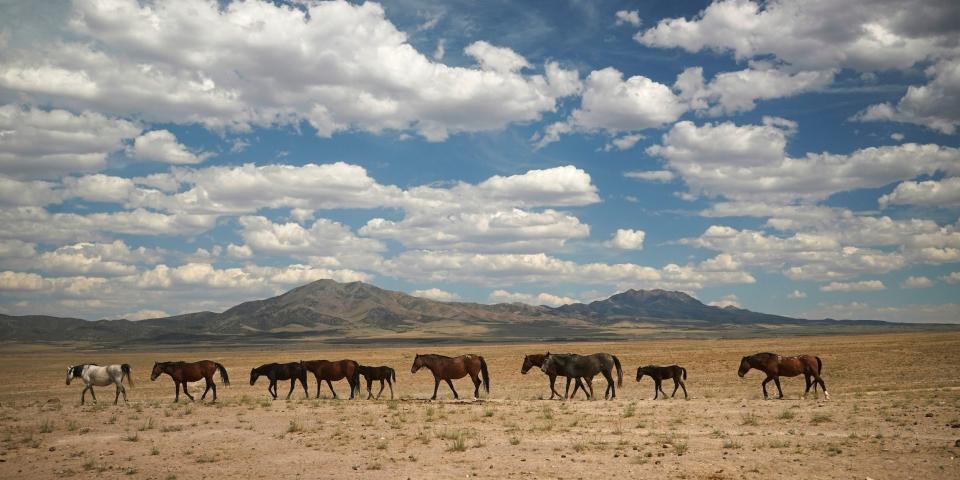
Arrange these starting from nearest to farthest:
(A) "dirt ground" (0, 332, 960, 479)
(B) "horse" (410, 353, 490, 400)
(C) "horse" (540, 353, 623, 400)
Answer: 1. (A) "dirt ground" (0, 332, 960, 479)
2. (B) "horse" (410, 353, 490, 400)
3. (C) "horse" (540, 353, 623, 400)

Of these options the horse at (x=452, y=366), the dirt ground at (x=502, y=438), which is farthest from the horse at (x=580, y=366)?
the horse at (x=452, y=366)

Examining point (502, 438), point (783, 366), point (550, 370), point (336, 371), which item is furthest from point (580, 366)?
point (336, 371)

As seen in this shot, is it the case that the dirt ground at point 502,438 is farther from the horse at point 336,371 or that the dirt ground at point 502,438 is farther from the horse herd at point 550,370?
the horse at point 336,371

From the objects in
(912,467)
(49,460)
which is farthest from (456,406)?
(912,467)

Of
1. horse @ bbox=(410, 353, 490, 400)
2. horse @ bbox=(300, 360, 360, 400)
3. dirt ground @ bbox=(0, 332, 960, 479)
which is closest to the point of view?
dirt ground @ bbox=(0, 332, 960, 479)

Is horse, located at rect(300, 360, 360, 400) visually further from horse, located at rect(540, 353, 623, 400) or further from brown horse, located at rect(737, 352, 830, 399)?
brown horse, located at rect(737, 352, 830, 399)

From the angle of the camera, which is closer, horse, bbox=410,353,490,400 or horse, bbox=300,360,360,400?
horse, bbox=410,353,490,400

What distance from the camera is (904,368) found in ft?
128

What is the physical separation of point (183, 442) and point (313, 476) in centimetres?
584

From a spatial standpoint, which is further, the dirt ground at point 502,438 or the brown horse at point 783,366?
the brown horse at point 783,366

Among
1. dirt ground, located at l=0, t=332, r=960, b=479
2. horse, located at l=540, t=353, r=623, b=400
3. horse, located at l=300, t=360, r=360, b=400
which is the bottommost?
dirt ground, located at l=0, t=332, r=960, b=479

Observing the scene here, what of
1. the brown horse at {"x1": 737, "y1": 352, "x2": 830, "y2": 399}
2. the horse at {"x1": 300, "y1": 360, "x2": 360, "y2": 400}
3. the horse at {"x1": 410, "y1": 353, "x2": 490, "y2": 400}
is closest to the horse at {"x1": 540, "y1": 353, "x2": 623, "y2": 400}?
the horse at {"x1": 410, "y1": 353, "x2": 490, "y2": 400}

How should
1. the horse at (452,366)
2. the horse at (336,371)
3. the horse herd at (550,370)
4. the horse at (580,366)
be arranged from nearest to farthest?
the horse herd at (550,370) < the horse at (452,366) < the horse at (580,366) < the horse at (336,371)

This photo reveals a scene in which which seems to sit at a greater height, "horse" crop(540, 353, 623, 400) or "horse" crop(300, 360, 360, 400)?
"horse" crop(540, 353, 623, 400)
